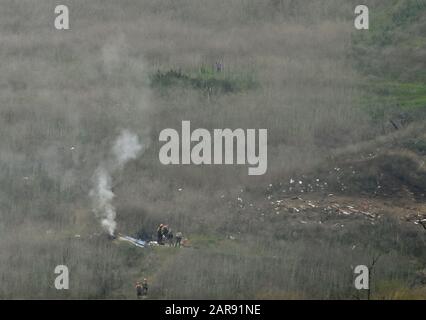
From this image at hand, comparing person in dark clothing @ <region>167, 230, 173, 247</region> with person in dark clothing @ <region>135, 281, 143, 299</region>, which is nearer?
person in dark clothing @ <region>135, 281, 143, 299</region>

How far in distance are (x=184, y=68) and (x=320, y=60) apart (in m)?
4.45

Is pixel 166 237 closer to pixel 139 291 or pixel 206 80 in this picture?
pixel 139 291

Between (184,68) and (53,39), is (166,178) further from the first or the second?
(53,39)

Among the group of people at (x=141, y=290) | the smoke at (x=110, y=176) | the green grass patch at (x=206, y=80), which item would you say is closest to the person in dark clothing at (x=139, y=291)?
the group of people at (x=141, y=290)

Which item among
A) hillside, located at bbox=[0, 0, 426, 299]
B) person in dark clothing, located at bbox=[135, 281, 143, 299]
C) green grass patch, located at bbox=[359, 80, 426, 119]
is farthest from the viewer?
green grass patch, located at bbox=[359, 80, 426, 119]

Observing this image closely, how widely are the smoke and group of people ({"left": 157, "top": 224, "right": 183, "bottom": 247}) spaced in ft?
3.60

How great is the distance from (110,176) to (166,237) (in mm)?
3312

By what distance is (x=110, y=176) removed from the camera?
26516mm

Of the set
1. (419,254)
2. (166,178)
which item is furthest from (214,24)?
(419,254)

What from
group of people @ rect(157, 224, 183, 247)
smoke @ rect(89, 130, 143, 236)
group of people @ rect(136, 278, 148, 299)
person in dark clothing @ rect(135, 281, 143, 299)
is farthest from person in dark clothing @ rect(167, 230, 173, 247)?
person in dark clothing @ rect(135, 281, 143, 299)

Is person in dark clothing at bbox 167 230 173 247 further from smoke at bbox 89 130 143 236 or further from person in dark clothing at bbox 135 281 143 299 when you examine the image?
person in dark clothing at bbox 135 281 143 299

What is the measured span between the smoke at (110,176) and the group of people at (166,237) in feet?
3.60

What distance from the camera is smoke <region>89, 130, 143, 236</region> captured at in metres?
24.6

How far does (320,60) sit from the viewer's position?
33.6 meters
